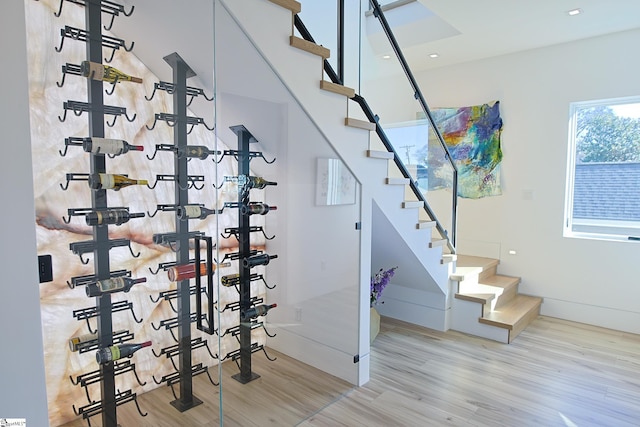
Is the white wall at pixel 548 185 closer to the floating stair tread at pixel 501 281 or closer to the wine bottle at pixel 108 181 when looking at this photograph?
the floating stair tread at pixel 501 281

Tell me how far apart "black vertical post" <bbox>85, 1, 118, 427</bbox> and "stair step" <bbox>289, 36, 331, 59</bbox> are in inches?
39.2

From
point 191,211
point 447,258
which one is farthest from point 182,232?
point 447,258

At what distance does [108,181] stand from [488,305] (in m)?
3.49

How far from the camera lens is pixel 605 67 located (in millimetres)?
3951

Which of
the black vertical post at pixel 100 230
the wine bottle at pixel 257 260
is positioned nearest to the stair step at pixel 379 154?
the wine bottle at pixel 257 260

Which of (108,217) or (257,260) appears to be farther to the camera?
(257,260)

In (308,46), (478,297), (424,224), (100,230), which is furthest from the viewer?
(478,297)

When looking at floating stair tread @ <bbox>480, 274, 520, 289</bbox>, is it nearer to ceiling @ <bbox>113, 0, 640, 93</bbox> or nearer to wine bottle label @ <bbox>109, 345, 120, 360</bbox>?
ceiling @ <bbox>113, 0, 640, 93</bbox>

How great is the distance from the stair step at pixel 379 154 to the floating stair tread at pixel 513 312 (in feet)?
6.45

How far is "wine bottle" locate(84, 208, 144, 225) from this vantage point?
202 cm

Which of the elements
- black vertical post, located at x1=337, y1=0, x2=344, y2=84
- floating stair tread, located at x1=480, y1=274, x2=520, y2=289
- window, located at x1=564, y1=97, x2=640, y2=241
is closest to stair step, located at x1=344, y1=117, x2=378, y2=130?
black vertical post, located at x1=337, y1=0, x2=344, y2=84

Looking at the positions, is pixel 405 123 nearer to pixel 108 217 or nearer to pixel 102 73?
pixel 102 73

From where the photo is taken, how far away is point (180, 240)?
8.08 feet

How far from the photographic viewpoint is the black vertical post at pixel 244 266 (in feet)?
7.47
